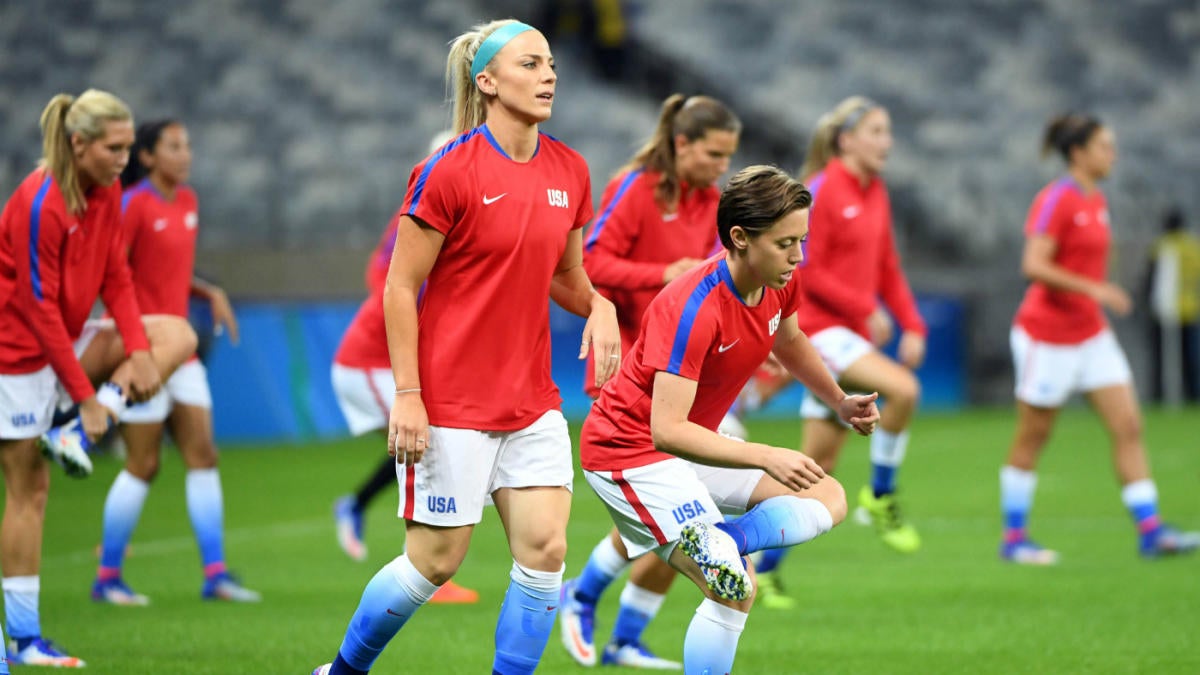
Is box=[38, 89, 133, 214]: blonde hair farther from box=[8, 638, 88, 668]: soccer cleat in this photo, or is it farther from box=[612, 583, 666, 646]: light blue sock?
box=[612, 583, 666, 646]: light blue sock

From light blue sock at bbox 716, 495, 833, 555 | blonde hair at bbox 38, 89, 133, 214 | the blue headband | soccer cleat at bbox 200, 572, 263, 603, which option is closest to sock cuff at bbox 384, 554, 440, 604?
light blue sock at bbox 716, 495, 833, 555

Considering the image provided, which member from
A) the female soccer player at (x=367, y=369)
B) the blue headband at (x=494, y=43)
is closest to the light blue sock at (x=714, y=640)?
the blue headband at (x=494, y=43)

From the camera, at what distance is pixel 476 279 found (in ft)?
16.9

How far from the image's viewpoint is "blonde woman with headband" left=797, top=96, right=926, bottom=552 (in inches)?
340

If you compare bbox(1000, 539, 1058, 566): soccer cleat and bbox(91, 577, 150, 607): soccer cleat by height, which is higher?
bbox(1000, 539, 1058, 566): soccer cleat

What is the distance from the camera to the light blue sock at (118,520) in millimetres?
8500

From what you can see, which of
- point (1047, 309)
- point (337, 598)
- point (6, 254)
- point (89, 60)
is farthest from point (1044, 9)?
point (6, 254)

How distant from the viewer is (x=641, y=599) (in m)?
6.68

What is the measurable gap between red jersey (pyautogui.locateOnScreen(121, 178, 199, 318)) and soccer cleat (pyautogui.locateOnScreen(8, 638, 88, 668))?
2095 millimetres

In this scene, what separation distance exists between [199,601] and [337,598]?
69 centimetres

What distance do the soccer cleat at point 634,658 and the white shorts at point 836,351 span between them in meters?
2.23

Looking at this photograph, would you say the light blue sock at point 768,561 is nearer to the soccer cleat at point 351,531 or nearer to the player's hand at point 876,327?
the player's hand at point 876,327

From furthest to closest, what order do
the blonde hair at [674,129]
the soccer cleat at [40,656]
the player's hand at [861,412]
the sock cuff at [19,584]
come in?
1. the blonde hair at [674,129]
2. the sock cuff at [19,584]
3. the soccer cleat at [40,656]
4. the player's hand at [861,412]

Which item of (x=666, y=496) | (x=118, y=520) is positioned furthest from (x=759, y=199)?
(x=118, y=520)
